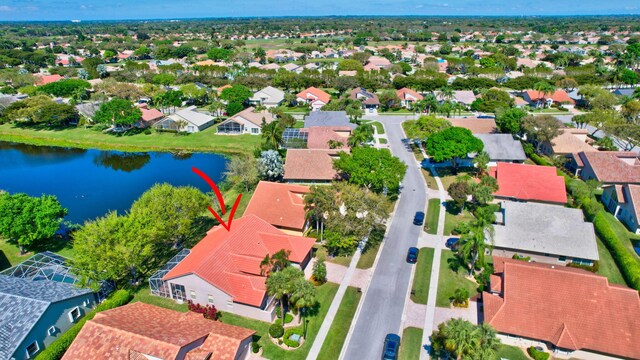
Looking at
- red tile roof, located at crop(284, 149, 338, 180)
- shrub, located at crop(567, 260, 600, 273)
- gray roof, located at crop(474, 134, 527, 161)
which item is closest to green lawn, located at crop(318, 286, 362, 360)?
shrub, located at crop(567, 260, 600, 273)

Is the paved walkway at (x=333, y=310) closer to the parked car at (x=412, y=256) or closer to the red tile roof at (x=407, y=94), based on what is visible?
the parked car at (x=412, y=256)

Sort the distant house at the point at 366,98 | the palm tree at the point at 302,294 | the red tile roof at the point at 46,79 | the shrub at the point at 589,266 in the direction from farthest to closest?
the red tile roof at the point at 46,79
the distant house at the point at 366,98
the shrub at the point at 589,266
the palm tree at the point at 302,294

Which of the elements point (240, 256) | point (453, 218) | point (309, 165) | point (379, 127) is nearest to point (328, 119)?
point (379, 127)

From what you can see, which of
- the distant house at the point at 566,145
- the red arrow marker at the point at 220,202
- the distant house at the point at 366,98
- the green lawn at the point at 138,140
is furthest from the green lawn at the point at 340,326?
the distant house at the point at 366,98

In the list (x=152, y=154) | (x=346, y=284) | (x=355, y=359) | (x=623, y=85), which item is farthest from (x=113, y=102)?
(x=623, y=85)

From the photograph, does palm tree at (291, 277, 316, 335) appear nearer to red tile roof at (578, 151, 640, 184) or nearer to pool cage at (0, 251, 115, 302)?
pool cage at (0, 251, 115, 302)

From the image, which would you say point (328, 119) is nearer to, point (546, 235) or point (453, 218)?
point (453, 218)

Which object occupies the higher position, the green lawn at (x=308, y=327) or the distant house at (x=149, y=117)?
the distant house at (x=149, y=117)
